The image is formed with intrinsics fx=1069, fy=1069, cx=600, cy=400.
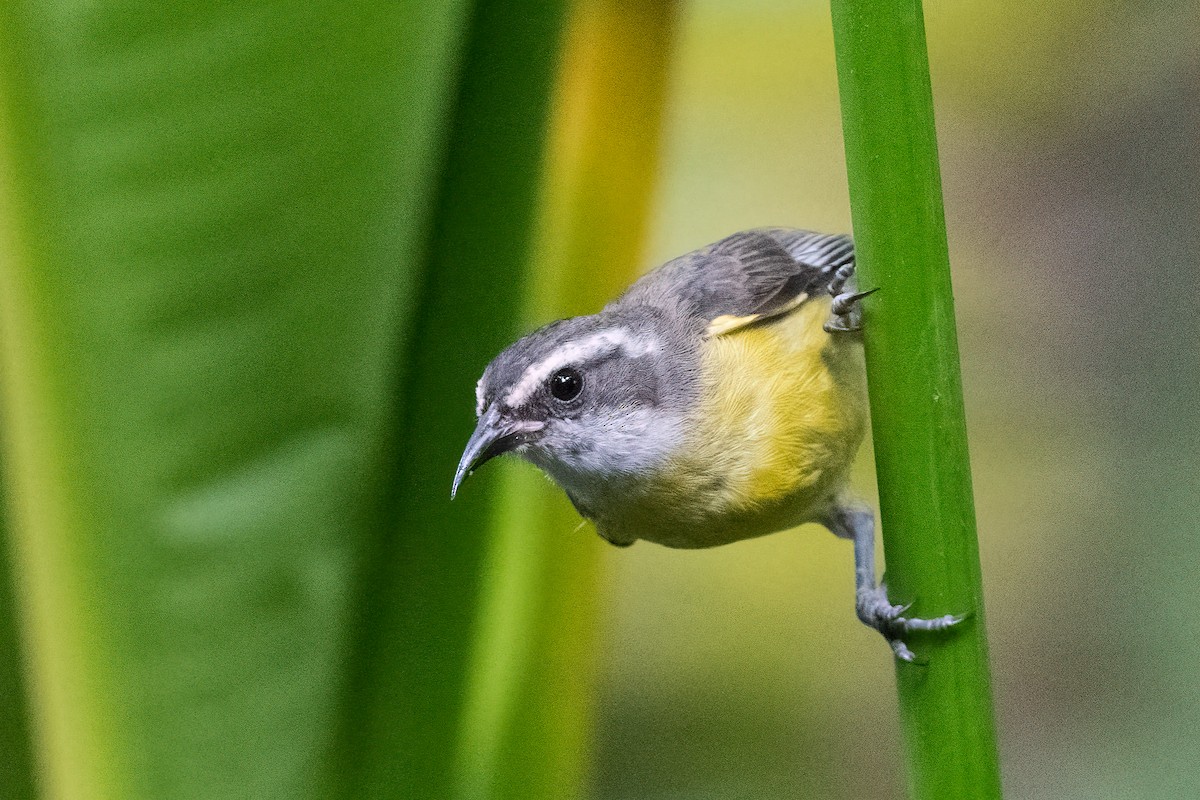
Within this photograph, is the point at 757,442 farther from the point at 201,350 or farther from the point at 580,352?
the point at 201,350

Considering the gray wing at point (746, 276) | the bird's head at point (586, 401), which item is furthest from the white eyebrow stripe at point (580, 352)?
the gray wing at point (746, 276)

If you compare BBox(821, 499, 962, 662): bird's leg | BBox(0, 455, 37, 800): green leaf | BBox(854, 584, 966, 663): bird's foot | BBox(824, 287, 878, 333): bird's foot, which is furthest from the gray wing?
BBox(0, 455, 37, 800): green leaf

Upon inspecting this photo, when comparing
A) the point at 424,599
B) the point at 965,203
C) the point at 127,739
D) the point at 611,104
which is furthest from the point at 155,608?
the point at 965,203

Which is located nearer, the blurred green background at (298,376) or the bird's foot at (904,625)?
the bird's foot at (904,625)

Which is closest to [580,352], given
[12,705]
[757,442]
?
[757,442]

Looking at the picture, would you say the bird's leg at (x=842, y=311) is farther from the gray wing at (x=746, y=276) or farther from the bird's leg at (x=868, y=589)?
the bird's leg at (x=868, y=589)

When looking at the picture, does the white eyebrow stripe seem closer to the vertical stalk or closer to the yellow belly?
the yellow belly
